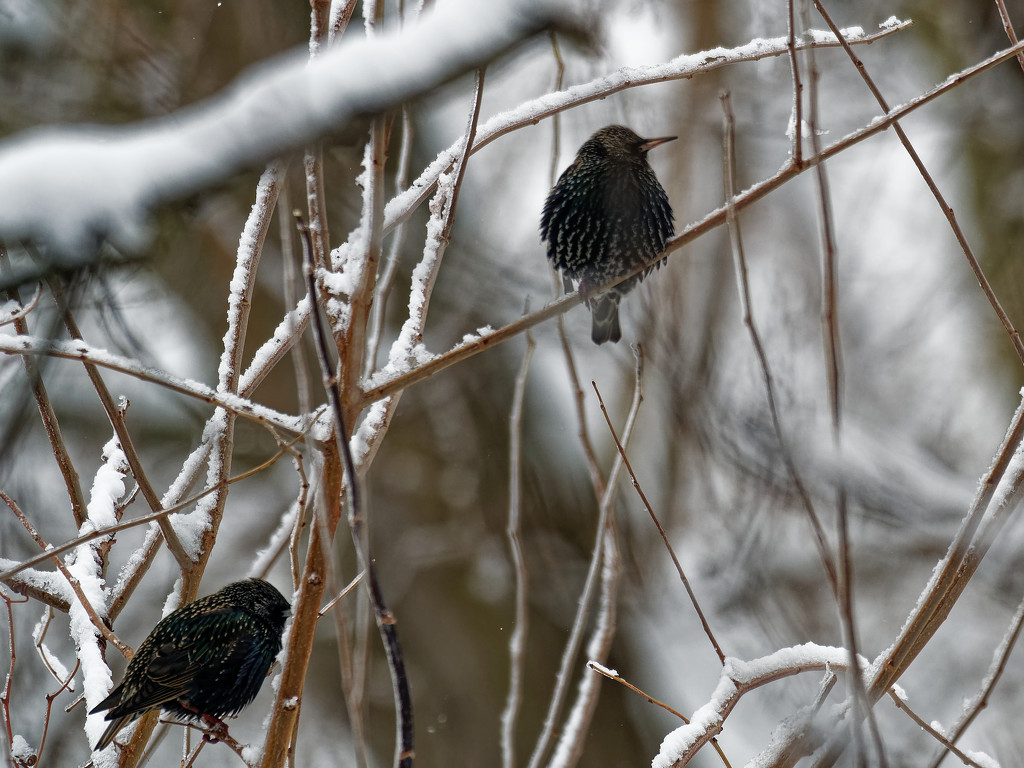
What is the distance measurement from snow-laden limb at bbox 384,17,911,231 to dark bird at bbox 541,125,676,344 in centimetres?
112

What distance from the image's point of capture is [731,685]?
5.67ft

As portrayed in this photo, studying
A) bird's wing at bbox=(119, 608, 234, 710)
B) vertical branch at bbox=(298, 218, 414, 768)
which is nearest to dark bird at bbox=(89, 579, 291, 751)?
bird's wing at bbox=(119, 608, 234, 710)

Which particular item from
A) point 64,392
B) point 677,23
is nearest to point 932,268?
point 677,23

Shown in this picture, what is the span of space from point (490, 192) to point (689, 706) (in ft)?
12.7

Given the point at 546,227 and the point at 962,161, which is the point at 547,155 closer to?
the point at 962,161

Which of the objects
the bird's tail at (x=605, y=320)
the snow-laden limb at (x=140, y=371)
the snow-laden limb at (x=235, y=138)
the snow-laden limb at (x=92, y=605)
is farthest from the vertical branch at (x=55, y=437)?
the bird's tail at (x=605, y=320)

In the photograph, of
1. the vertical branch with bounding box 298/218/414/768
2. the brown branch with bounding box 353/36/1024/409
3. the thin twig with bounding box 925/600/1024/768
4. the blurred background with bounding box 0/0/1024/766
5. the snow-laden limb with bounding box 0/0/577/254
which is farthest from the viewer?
the blurred background with bounding box 0/0/1024/766

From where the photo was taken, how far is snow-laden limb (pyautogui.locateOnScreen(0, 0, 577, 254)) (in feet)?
3.23

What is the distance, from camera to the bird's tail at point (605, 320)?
350 centimetres

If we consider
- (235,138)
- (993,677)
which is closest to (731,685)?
(993,677)

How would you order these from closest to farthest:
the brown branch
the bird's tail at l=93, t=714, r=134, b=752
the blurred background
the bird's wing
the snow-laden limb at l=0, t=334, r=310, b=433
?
1. the snow-laden limb at l=0, t=334, r=310, b=433
2. the brown branch
3. the bird's tail at l=93, t=714, r=134, b=752
4. the bird's wing
5. the blurred background

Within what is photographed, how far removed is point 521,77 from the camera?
6582 millimetres

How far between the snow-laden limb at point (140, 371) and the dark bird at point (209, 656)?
0.80 m

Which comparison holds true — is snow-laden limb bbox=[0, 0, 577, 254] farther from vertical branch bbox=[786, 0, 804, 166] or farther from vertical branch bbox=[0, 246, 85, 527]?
vertical branch bbox=[0, 246, 85, 527]
